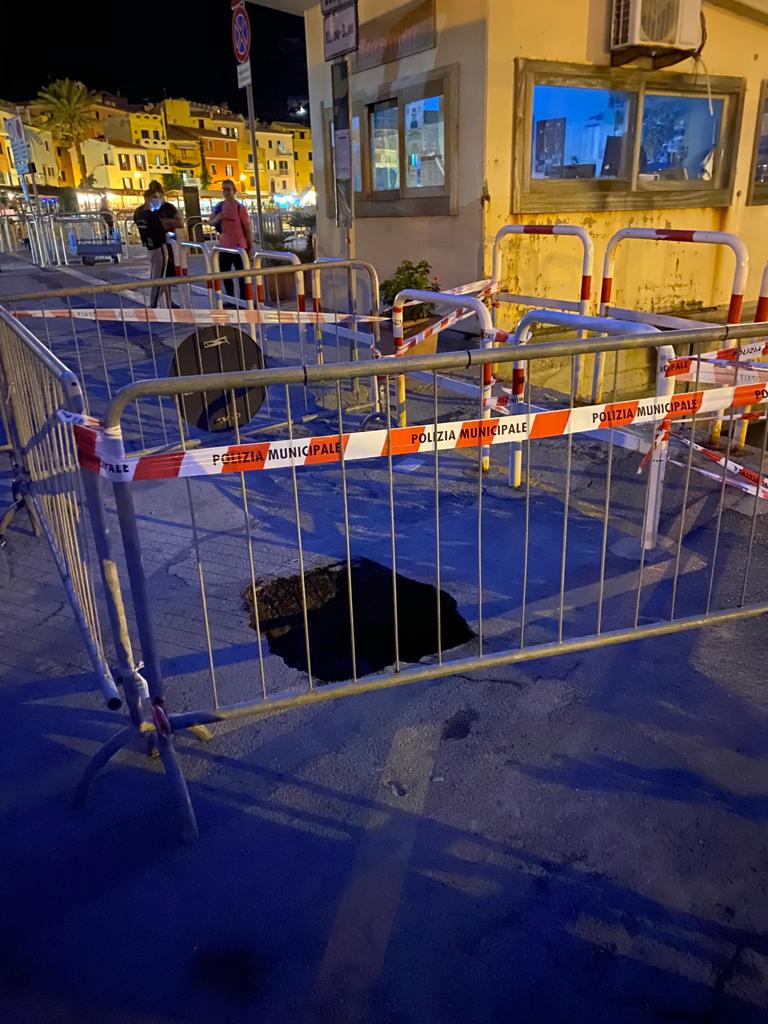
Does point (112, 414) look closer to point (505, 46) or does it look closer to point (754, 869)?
point (754, 869)

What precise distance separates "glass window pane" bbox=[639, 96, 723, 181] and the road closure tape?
874 cm

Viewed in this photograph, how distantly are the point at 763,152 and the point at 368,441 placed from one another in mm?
12068

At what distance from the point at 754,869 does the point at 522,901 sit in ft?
2.61

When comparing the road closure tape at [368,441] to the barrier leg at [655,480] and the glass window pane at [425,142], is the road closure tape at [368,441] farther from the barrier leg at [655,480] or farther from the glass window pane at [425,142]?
the glass window pane at [425,142]

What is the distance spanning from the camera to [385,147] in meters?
11.5

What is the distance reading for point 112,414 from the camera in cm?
242

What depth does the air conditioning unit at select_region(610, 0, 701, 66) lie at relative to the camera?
9.18m

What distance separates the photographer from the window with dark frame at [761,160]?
11484 mm

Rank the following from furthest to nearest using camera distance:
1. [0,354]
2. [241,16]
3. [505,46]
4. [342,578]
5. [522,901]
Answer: [241,16] < [505,46] < [0,354] < [342,578] < [522,901]

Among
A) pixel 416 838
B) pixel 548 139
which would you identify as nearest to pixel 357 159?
pixel 548 139

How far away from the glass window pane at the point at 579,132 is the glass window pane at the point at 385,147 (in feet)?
7.71

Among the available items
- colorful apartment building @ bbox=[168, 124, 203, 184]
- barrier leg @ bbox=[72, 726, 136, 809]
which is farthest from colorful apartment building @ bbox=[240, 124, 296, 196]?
barrier leg @ bbox=[72, 726, 136, 809]

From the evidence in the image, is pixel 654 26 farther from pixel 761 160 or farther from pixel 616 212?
pixel 761 160

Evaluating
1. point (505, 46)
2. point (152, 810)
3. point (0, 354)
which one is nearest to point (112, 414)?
point (152, 810)
